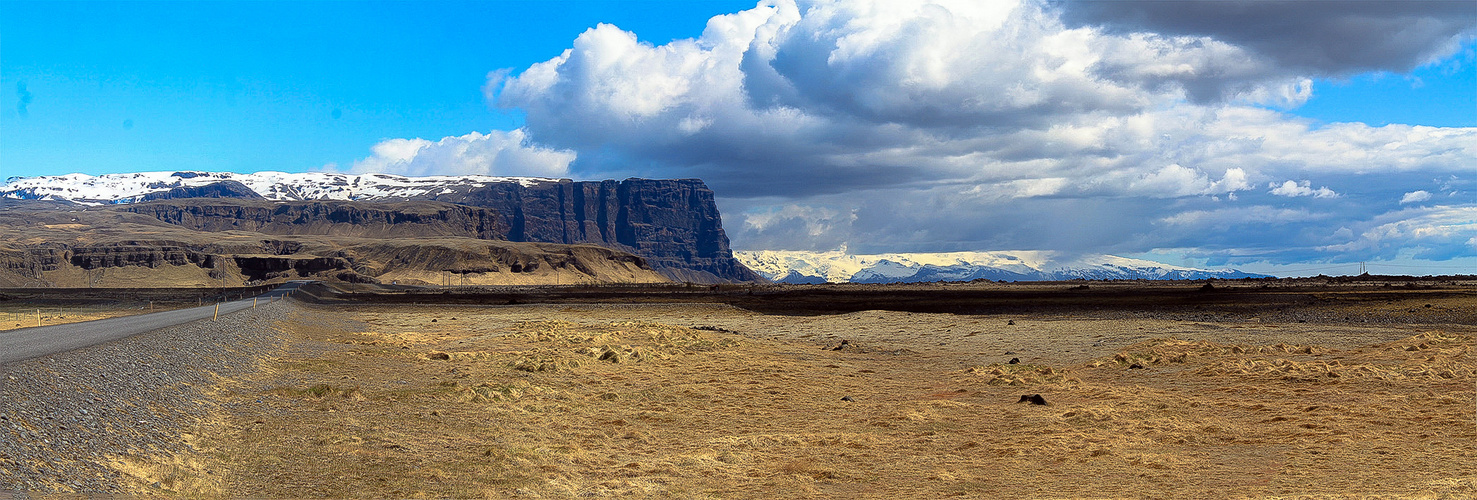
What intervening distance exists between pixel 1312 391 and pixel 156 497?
21.2 metres

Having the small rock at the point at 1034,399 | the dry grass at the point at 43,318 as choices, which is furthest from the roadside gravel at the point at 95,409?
the dry grass at the point at 43,318

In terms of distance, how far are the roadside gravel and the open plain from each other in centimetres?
29

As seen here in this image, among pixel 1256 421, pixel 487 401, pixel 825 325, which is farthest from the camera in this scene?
pixel 825 325

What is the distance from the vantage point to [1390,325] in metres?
38.6

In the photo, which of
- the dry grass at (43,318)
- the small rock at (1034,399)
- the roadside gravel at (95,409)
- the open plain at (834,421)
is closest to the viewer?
the roadside gravel at (95,409)

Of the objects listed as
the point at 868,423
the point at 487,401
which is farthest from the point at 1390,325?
the point at 487,401

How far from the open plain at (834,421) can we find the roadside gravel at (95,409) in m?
0.29

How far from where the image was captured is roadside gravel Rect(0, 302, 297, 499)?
10.3m

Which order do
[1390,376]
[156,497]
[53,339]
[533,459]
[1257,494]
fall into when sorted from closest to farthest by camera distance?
1. [156,497]
2. [1257,494]
3. [533,459]
4. [1390,376]
5. [53,339]

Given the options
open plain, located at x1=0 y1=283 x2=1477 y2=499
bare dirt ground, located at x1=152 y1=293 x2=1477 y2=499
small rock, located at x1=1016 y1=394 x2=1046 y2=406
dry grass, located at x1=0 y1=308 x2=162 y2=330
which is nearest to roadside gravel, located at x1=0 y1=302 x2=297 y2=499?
open plain, located at x1=0 y1=283 x2=1477 y2=499

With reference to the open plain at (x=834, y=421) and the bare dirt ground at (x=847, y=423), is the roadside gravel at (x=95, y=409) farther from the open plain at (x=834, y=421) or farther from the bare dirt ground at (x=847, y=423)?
the bare dirt ground at (x=847, y=423)

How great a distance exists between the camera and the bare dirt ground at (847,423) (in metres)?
12.3

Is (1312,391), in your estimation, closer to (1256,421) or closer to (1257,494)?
(1256,421)

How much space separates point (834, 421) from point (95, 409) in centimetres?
1196
